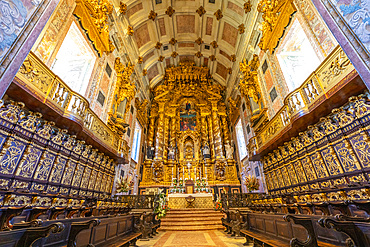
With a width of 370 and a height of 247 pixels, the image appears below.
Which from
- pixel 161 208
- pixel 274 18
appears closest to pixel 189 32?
pixel 274 18

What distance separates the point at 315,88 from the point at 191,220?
7415mm

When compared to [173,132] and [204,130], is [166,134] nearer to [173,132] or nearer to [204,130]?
[173,132]

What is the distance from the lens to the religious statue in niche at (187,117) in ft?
58.5

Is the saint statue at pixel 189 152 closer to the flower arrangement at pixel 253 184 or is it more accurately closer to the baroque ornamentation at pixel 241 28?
the flower arrangement at pixel 253 184

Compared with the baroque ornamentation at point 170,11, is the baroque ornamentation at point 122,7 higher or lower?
lower

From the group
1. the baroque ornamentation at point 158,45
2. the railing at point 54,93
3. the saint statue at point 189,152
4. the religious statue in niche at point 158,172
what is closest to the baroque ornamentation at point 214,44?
the baroque ornamentation at point 158,45

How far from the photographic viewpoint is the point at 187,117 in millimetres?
18281

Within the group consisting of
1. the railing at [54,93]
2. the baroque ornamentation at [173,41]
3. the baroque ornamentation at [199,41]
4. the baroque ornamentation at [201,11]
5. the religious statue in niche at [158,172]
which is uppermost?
the baroque ornamentation at [201,11]

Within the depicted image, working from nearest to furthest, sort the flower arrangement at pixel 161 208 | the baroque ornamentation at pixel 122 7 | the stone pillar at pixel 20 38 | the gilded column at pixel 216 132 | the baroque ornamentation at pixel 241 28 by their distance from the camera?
the stone pillar at pixel 20 38 → the flower arrangement at pixel 161 208 → the baroque ornamentation at pixel 122 7 → the baroque ornamentation at pixel 241 28 → the gilded column at pixel 216 132

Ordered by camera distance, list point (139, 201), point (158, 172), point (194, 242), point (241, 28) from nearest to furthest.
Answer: point (194, 242) → point (139, 201) → point (241, 28) → point (158, 172)

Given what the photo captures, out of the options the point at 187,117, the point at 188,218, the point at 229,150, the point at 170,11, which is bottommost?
the point at 188,218

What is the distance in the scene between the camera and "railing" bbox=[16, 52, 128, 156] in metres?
4.53

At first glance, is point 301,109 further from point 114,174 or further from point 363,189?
point 114,174

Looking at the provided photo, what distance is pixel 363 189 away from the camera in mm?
4469
